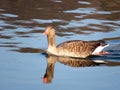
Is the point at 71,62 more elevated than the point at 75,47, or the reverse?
the point at 75,47

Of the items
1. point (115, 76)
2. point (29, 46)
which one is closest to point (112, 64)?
point (115, 76)

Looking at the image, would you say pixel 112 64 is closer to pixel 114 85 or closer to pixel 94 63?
pixel 94 63

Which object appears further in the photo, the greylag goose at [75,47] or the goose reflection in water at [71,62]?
the greylag goose at [75,47]

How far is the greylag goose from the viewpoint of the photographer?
18516 mm

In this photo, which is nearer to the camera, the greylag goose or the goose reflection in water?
the goose reflection in water

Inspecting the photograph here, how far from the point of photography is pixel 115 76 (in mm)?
15750

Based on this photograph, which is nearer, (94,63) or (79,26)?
(94,63)

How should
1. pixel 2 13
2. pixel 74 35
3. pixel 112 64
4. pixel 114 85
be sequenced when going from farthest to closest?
pixel 2 13 < pixel 74 35 < pixel 112 64 < pixel 114 85

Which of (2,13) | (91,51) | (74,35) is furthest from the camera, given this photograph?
(2,13)

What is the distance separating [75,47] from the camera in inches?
730

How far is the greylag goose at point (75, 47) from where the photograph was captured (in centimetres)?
1852

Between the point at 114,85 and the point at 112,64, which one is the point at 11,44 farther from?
the point at 114,85

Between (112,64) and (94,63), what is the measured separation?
23.2 inches

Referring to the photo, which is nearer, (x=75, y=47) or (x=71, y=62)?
(x=71, y=62)
